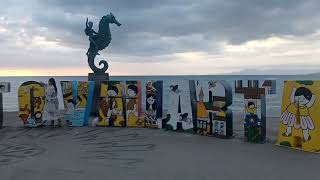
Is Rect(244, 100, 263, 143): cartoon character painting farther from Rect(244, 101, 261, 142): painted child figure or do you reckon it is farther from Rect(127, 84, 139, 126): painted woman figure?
Rect(127, 84, 139, 126): painted woman figure

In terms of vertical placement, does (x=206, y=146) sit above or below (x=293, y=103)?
below

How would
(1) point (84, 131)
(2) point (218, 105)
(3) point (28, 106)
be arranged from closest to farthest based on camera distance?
(2) point (218, 105)
(1) point (84, 131)
(3) point (28, 106)

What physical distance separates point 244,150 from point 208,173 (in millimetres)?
2625

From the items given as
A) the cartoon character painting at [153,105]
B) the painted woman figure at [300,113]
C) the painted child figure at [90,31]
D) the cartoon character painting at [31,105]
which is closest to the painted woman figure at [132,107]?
the cartoon character painting at [153,105]

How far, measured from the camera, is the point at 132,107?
16.0 meters

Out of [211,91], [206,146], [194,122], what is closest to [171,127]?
[194,122]

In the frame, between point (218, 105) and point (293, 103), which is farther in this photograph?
point (218, 105)

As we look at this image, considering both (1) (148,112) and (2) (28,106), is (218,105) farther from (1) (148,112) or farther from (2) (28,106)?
(2) (28,106)

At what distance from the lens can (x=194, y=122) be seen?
1436cm

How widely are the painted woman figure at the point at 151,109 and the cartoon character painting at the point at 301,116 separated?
193 inches

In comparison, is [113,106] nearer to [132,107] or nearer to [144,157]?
[132,107]

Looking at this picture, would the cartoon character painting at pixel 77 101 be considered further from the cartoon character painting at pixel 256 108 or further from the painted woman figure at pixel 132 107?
the cartoon character painting at pixel 256 108

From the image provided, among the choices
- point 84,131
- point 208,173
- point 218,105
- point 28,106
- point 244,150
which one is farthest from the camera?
point 28,106

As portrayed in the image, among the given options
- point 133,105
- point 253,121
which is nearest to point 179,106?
point 133,105
